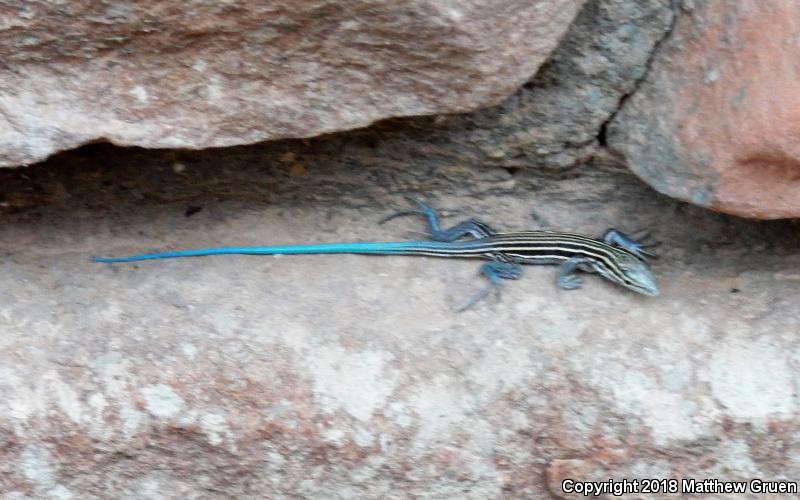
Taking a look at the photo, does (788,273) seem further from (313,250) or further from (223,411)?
(223,411)

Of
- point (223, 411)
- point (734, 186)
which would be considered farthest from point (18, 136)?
point (734, 186)

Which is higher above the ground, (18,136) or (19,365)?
(18,136)

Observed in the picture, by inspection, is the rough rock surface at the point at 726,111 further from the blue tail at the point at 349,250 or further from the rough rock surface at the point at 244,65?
the blue tail at the point at 349,250

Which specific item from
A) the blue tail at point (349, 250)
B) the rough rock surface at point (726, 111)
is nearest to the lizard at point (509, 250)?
the blue tail at point (349, 250)

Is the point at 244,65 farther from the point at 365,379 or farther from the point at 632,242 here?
the point at 632,242

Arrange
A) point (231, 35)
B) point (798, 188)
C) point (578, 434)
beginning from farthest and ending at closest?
point (578, 434) → point (798, 188) → point (231, 35)

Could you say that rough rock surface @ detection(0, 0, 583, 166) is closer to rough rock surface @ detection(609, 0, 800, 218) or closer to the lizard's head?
rough rock surface @ detection(609, 0, 800, 218)

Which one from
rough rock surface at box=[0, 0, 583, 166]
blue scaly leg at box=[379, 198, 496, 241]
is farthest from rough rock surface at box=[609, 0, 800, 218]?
blue scaly leg at box=[379, 198, 496, 241]
